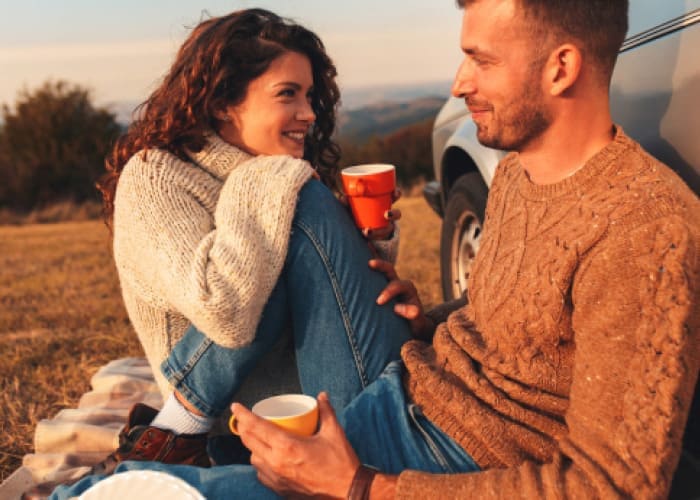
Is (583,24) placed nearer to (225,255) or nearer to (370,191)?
(370,191)

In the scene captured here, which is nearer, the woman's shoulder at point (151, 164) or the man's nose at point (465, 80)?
the man's nose at point (465, 80)

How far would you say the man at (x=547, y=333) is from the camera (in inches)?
61.2

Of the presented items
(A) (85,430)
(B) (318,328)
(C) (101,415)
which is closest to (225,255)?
(B) (318,328)

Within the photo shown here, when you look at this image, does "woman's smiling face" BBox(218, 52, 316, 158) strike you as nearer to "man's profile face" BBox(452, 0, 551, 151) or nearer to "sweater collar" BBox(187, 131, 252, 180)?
"sweater collar" BBox(187, 131, 252, 180)

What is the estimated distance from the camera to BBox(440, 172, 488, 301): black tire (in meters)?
3.70

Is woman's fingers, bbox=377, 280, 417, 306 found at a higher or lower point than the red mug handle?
lower

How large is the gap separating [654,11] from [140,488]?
72.1 inches

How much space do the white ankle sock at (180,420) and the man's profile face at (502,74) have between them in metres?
1.24

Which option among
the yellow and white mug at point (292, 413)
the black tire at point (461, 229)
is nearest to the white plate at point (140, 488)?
the yellow and white mug at point (292, 413)

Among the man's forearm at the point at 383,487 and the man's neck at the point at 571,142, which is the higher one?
the man's neck at the point at 571,142

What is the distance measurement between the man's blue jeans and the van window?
1022 mm

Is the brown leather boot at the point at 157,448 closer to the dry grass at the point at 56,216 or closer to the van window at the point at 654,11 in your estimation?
the van window at the point at 654,11

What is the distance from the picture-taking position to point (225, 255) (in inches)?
89.7

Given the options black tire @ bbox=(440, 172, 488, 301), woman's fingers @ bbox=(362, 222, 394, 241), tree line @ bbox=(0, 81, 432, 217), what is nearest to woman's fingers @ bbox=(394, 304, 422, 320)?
woman's fingers @ bbox=(362, 222, 394, 241)
